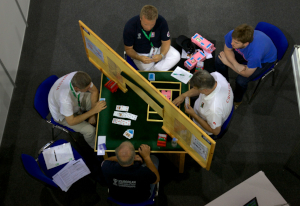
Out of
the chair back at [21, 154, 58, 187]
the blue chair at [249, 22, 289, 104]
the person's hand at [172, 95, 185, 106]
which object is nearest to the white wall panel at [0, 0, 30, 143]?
the chair back at [21, 154, 58, 187]

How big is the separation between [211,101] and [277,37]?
142 cm

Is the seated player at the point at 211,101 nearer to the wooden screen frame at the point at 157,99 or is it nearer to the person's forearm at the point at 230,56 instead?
the wooden screen frame at the point at 157,99

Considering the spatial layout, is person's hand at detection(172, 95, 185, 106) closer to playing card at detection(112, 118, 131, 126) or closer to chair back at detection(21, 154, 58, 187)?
playing card at detection(112, 118, 131, 126)

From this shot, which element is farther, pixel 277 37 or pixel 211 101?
pixel 277 37

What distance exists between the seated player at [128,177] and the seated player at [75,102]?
0.77 meters

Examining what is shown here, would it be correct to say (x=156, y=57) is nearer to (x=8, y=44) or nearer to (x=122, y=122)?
(x=122, y=122)

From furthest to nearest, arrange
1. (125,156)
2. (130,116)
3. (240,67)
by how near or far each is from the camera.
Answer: (240,67) → (130,116) → (125,156)

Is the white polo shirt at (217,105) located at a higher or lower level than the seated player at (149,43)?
lower

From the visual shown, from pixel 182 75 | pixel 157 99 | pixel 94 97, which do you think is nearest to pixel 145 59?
pixel 182 75

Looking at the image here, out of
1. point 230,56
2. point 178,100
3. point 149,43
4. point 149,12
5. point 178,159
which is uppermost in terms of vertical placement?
point 149,12

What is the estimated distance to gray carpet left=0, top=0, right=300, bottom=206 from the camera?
3449 mm

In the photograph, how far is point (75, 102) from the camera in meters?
3.17

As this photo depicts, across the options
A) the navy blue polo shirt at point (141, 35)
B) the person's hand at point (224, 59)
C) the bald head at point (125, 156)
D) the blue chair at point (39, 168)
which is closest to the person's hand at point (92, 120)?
the blue chair at point (39, 168)

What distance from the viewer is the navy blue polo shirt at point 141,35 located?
3.39 metres
